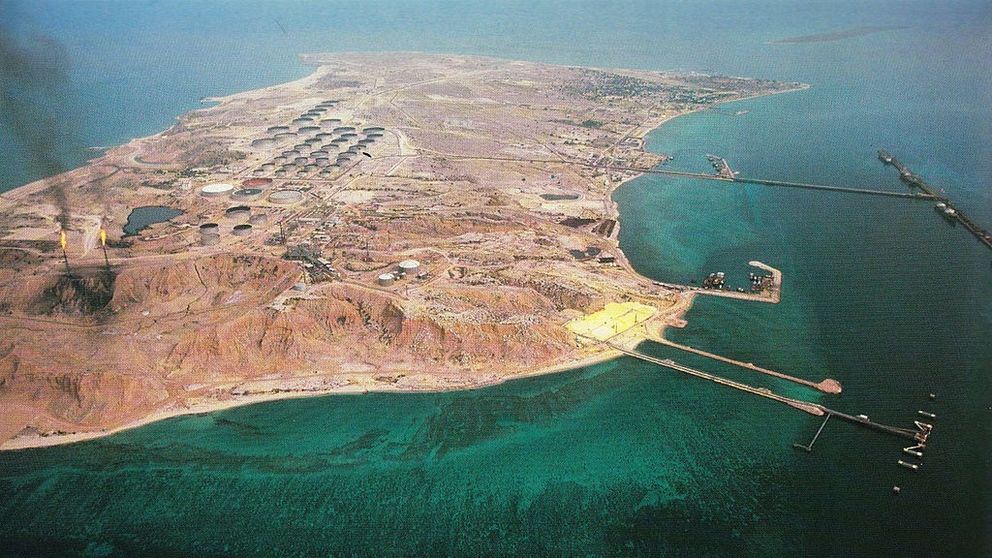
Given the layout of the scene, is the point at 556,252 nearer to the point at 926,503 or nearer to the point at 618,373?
the point at 618,373

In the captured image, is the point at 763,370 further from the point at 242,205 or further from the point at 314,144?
the point at 314,144

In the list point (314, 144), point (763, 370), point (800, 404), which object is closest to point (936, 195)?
point (763, 370)

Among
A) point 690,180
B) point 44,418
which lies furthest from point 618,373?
point 690,180

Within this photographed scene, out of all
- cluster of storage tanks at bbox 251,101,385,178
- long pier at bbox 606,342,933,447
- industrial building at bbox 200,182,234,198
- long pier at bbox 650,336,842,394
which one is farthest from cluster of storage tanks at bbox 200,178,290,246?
long pier at bbox 650,336,842,394

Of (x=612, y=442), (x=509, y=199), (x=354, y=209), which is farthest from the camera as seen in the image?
(x=509, y=199)

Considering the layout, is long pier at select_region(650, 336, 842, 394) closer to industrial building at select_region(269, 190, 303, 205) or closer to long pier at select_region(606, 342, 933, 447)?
long pier at select_region(606, 342, 933, 447)
